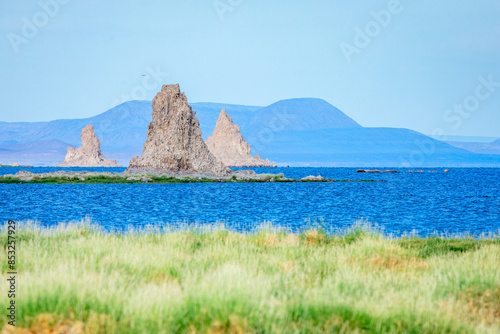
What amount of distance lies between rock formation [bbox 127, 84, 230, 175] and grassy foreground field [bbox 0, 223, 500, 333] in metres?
78.6

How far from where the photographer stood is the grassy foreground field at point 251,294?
7.34m

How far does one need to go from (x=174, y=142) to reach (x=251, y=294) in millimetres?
85117

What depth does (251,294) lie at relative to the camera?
828 centimetres

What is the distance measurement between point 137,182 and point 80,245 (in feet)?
239

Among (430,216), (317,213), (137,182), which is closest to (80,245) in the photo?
(317,213)

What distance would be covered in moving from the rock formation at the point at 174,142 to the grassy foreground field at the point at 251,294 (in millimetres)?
78600

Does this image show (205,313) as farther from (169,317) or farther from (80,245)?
(80,245)

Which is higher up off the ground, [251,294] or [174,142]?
[174,142]

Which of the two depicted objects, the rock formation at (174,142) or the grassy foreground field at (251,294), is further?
the rock formation at (174,142)

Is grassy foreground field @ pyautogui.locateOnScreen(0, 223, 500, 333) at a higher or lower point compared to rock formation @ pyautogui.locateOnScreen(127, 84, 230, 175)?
lower

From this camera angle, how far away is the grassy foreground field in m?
7.34

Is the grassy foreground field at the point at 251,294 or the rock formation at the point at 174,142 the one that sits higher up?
the rock formation at the point at 174,142

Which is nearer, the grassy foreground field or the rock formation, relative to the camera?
the grassy foreground field

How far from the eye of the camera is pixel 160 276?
10.6m
